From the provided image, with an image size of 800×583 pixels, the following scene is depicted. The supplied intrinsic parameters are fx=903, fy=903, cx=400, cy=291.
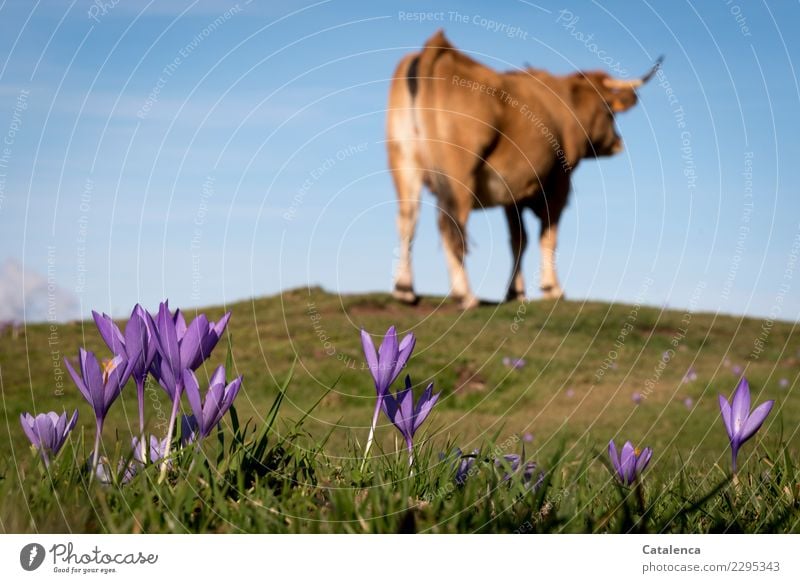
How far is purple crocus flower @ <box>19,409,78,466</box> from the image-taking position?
1.94 m

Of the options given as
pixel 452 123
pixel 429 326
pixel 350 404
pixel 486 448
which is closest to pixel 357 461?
pixel 486 448

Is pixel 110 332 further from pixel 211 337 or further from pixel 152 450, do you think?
pixel 152 450

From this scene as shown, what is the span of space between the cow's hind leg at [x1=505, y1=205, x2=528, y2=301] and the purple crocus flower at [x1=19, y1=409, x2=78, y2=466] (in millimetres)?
9478

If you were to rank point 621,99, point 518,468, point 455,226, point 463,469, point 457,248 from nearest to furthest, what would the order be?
point 518,468 < point 463,469 < point 455,226 < point 457,248 < point 621,99

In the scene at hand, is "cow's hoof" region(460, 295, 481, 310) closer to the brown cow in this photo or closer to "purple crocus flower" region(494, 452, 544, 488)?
the brown cow

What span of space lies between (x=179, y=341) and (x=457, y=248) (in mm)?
9329

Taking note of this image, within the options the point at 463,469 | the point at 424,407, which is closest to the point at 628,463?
the point at 463,469

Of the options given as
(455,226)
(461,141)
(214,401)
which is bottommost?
(214,401)

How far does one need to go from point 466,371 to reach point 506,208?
360cm

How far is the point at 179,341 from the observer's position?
1720mm

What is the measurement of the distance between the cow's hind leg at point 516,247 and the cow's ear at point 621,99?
235 cm

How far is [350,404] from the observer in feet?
24.6

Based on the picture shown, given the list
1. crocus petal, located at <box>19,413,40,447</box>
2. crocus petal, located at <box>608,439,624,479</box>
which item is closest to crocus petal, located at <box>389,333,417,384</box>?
crocus petal, located at <box>608,439,624,479</box>
